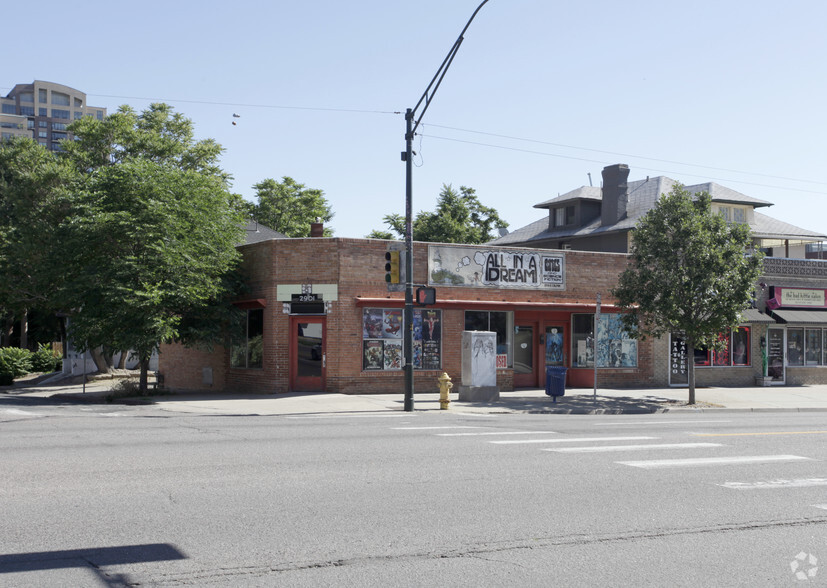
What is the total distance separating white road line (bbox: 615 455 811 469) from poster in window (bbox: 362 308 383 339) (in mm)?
14559

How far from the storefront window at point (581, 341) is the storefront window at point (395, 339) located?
5.21m

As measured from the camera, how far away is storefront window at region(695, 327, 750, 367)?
30.4 meters

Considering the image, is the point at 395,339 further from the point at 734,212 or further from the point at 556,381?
the point at 734,212

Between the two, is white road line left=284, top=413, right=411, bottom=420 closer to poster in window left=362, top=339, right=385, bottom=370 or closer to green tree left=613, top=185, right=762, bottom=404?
poster in window left=362, top=339, right=385, bottom=370

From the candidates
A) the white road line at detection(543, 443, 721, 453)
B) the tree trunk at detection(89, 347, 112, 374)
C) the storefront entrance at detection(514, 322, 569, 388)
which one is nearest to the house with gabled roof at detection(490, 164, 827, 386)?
the storefront entrance at detection(514, 322, 569, 388)

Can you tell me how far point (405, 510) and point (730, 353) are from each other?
26.4 meters

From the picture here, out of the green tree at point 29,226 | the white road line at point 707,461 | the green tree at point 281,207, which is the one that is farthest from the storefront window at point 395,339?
the green tree at point 281,207

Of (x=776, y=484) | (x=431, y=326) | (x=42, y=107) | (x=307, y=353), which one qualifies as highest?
(x=42, y=107)

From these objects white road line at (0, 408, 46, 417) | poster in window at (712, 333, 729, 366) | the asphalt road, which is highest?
poster in window at (712, 333, 729, 366)

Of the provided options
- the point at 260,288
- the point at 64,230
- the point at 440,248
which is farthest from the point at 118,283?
the point at 440,248

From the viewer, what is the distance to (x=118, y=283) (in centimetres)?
2122

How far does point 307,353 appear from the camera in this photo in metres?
24.7

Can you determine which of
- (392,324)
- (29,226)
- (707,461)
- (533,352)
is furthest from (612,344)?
(29,226)

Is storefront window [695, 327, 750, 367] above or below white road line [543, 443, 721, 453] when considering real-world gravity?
above
